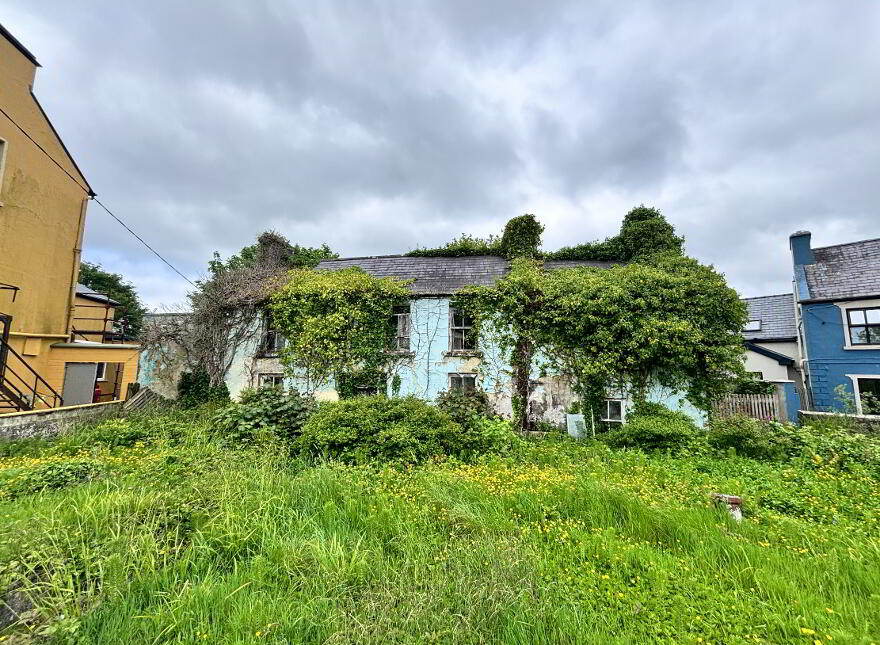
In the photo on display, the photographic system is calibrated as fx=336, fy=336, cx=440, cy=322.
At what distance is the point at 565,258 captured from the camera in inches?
721

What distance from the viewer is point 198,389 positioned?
14844mm

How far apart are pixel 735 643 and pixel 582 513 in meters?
2.33

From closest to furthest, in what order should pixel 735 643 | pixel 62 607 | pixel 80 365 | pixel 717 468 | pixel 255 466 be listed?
pixel 735 643, pixel 62 607, pixel 255 466, pixel 717 468, pixel 80 365

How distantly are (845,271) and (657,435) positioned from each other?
17093 mm

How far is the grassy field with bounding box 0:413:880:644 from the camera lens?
283 cm

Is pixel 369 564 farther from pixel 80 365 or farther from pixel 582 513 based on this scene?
pixel 80 365

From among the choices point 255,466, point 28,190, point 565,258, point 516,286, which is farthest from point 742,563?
point 28,190

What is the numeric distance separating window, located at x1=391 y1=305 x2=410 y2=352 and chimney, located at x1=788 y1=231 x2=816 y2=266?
68.4 feet

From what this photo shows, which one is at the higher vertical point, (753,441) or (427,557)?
(753,441)

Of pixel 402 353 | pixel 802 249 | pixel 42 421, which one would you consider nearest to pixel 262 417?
pixel 402 353

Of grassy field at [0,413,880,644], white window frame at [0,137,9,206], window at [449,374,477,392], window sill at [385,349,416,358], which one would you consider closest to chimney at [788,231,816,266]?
grassy field at [0,413,880,644]

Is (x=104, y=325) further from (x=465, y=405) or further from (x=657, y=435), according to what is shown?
(x=657, y=435)

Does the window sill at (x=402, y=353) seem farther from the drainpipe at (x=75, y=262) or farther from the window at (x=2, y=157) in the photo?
the window at (x=2, y=157)

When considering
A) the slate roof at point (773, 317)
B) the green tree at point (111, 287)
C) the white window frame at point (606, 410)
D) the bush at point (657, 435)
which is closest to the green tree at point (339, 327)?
the white window frame at point (606, 410)
